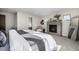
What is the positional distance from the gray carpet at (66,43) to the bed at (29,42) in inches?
3.5

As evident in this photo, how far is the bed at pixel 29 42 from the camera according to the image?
1.50m

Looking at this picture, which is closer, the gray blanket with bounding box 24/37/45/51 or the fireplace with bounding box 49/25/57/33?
the gray blanket with bounding box 24/37/45/51

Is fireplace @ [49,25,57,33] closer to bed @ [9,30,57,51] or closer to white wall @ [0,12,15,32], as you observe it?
bed @ [9,30,57,51]

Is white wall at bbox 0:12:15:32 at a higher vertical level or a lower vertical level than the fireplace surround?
higher

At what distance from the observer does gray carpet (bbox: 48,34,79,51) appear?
1.52 meters

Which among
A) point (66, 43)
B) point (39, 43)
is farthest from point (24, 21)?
point (66, 43)

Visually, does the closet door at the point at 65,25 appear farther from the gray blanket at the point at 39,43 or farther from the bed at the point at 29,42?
the gray blanket at the point at 39,43

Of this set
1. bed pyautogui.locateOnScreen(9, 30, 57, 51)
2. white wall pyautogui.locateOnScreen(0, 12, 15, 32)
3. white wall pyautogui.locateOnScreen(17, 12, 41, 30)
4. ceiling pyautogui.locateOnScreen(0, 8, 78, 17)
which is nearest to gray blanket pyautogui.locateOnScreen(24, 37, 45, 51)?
bed pyautogui.locateOnScreen(9, 30, 57, 51)

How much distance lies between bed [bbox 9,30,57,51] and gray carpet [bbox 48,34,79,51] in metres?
0.09

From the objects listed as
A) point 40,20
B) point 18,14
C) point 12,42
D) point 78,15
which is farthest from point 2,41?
point 78,15

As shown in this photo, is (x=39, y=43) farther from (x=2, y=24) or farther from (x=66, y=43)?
(x=2, y=24)

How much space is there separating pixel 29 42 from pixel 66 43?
723mm
